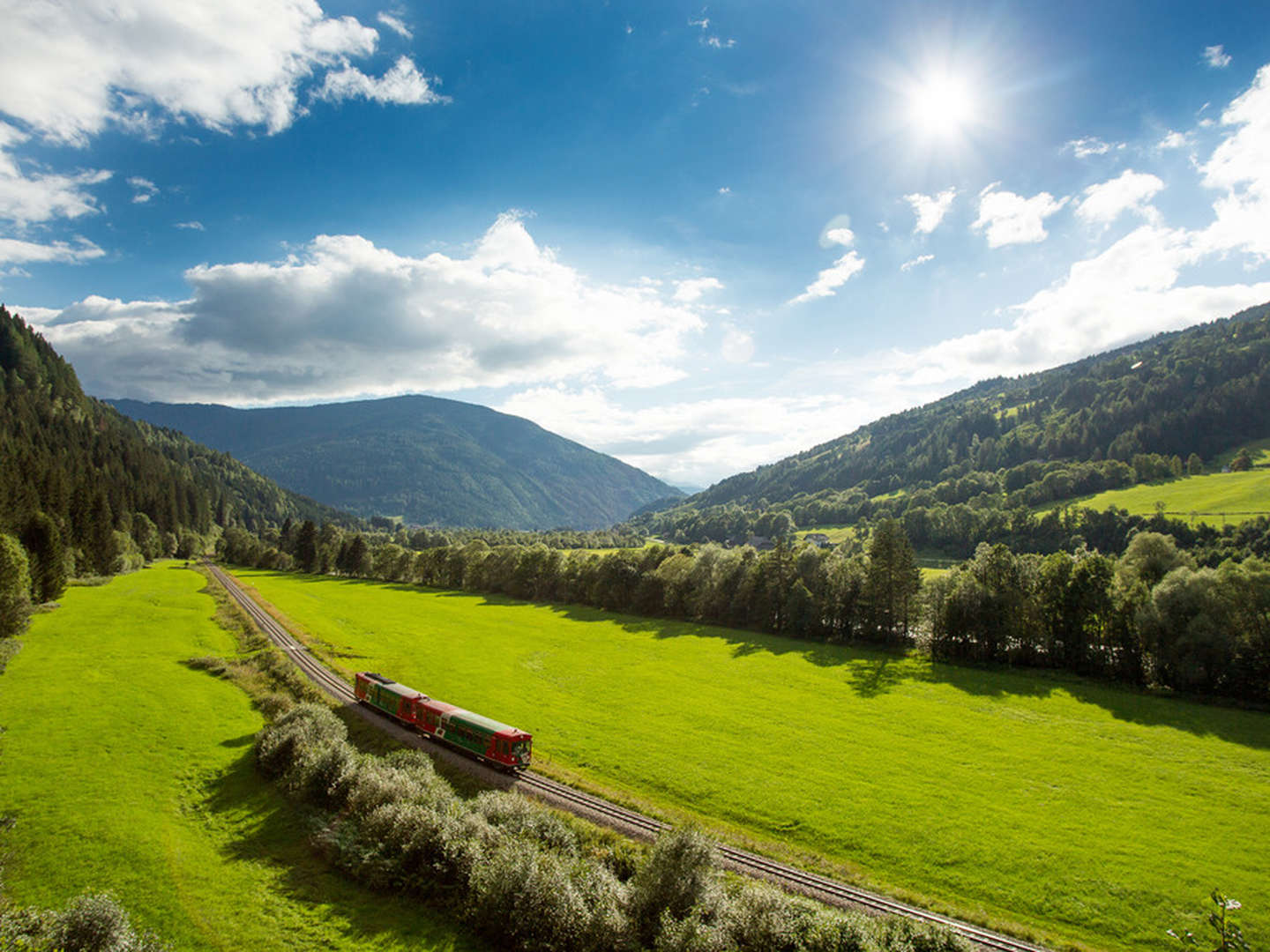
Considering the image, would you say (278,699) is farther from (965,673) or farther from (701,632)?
(965,673)

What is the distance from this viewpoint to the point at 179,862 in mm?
28625

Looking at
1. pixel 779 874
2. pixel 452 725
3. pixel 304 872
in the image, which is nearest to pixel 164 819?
pixel 304 872

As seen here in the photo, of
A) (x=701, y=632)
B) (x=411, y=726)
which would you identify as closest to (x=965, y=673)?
(x=701, y=632)

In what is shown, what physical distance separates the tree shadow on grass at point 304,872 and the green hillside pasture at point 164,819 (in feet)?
0.27

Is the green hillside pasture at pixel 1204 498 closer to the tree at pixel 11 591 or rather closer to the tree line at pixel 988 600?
the tree line at pixel 988 600

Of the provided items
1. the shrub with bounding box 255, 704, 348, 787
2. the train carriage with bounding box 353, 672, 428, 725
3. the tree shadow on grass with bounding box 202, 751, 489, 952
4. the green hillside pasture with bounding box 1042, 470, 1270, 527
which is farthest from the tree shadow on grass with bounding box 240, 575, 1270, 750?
the green hillside pasture with bounding box 1042, 470, 1270, 527

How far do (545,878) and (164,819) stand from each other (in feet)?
79.3

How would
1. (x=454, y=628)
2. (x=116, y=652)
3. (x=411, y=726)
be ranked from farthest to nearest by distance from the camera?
(x=454, y=628) → (x=116, y=652) → (x=411, y=726)

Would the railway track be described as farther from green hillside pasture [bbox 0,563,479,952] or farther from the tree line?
the tree line

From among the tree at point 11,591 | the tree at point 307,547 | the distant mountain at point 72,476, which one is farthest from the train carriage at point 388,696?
the tree at point 307,547

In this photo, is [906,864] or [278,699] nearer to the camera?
[906,864]

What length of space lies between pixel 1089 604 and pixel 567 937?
74.2 metres

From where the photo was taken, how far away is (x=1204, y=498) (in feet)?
545

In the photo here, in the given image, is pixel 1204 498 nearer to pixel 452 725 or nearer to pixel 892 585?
pixel 892 585
